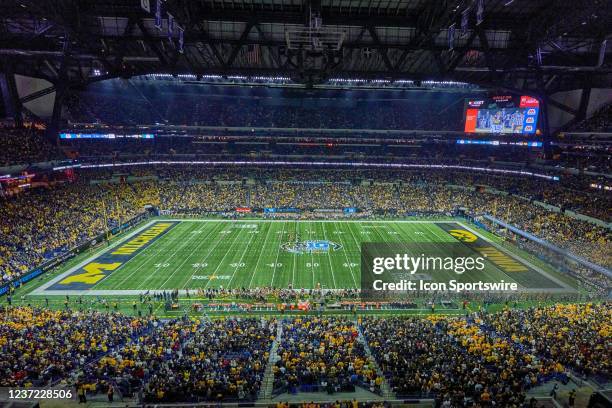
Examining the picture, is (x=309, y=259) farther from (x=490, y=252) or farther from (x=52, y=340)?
(x=52, y=340)

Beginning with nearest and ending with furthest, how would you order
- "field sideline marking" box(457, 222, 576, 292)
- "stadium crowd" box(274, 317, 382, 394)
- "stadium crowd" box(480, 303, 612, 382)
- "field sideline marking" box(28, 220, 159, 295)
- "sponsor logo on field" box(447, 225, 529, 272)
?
"stadium crowd" box(274, 317, 382, 394) < "stadium crowd" box(480, 303, 612, 382) < "field sideline marking" box(28, 220, 159, 295) < "field sideline marking" box(457, 222, 576, 292) < "sponsor logo on field" box(447, 225, 529, 272)

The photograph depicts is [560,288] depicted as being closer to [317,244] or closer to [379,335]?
[379,335]

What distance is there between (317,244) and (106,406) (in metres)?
27.7

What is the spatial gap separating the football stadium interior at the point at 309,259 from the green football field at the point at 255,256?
0.94 ft

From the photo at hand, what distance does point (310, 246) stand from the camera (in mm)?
38531

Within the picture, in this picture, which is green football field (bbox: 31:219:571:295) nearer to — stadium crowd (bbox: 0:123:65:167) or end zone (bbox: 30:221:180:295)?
end zone (bbox: 30:221:180:295)

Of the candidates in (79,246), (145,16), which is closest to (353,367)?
(145,16)

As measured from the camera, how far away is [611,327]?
1809cm

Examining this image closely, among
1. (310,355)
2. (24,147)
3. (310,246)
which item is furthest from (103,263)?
(310,355)

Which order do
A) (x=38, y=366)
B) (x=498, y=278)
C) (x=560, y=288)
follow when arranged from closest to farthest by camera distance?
1. (x=38, y=366)
2. (x=560, y=288)
3. (x=498, y=278)

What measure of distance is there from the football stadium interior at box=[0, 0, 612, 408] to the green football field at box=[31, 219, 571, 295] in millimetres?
288

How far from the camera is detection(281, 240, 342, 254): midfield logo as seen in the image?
37344mm

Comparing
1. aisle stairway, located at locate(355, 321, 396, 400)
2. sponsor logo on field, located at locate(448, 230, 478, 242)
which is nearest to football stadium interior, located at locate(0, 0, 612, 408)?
aisle stairway, located at locate(355, 321, 396, 400)

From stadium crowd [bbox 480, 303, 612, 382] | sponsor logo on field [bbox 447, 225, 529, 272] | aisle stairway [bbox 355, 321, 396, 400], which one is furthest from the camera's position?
sponsor logo on field [bbox 447, 225, 529, 272]
